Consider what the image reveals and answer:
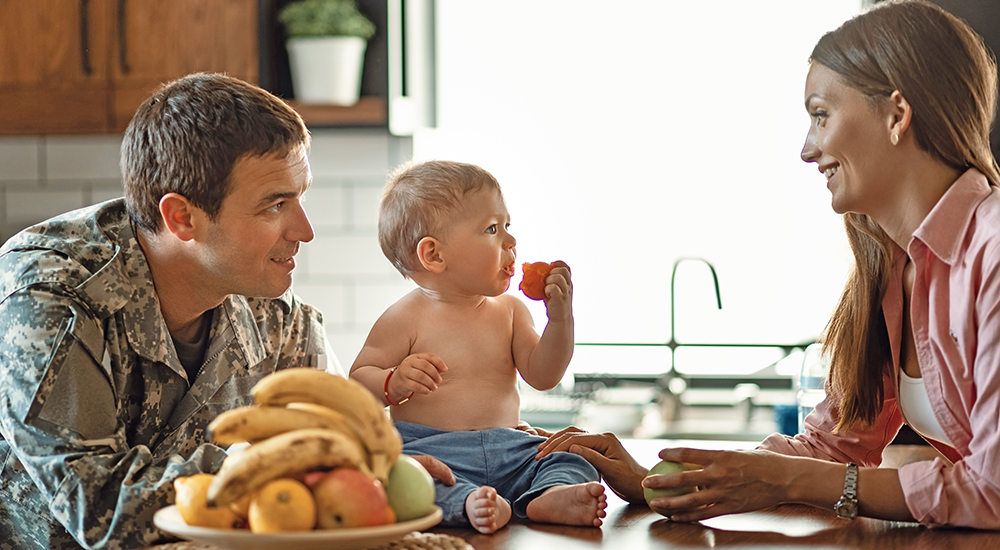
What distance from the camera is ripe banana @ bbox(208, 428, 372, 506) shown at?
2.85ft

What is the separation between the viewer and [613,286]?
10.6ft

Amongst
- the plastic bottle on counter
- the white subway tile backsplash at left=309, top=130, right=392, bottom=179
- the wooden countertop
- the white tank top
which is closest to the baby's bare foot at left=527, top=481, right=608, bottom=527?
the wooden countertop

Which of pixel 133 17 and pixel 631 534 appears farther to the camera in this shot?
pixel 133 17

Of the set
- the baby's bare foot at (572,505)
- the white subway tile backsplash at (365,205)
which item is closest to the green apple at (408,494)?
the baby's bare foot at (572,505)

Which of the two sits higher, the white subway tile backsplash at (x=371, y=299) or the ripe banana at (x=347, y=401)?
the ripe banana at (x=347, y=401)

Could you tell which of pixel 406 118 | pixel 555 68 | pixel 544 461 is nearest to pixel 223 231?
pixel 544 461

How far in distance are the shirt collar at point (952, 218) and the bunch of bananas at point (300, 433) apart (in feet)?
2.78

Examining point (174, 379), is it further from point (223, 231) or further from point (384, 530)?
point (384, 530)

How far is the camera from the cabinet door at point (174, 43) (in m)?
2.79

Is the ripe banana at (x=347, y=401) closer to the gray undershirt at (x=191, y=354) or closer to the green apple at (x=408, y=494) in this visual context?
the green apple at (x=408, y=494)

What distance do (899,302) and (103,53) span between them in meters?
2.32

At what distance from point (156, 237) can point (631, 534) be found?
91 centimetres

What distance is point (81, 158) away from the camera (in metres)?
3.25

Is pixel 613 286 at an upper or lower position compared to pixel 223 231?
lower
